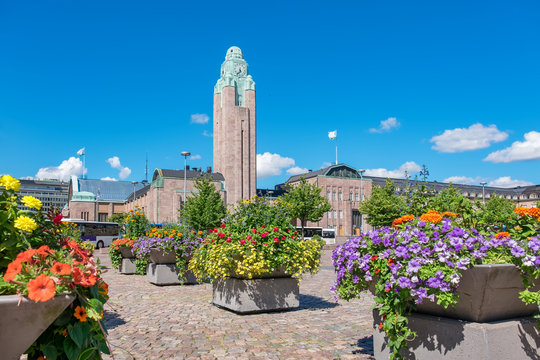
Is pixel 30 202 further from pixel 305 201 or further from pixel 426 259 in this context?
pixel 305 201

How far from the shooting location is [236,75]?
86.9 m

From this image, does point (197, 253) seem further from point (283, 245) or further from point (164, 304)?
point (283, 245)

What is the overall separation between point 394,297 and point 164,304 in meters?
6.00

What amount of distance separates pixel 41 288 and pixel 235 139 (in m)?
76.6

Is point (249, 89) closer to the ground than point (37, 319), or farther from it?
farther from it

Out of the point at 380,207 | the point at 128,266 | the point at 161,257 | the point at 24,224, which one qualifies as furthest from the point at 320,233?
the point at 24,224

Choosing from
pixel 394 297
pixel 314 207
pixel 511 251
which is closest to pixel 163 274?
pixel 394 297

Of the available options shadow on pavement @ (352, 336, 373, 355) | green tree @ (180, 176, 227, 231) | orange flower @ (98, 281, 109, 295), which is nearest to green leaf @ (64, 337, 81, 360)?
orange flower @ (98, 281, 109, 295)

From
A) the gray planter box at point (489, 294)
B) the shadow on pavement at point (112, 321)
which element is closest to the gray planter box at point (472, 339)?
the gray planter box at point (489, 294)

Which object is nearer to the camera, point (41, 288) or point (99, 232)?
point (41, 288)

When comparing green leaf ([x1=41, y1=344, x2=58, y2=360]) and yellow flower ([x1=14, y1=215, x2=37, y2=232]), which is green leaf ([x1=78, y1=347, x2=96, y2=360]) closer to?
green leaf ([x1=41, y1=344, x2=58, y2=360])

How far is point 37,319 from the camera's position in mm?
1957

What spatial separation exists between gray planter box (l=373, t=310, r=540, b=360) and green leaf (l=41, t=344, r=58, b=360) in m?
3.06

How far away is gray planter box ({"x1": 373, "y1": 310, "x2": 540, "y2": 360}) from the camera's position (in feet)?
11.6
